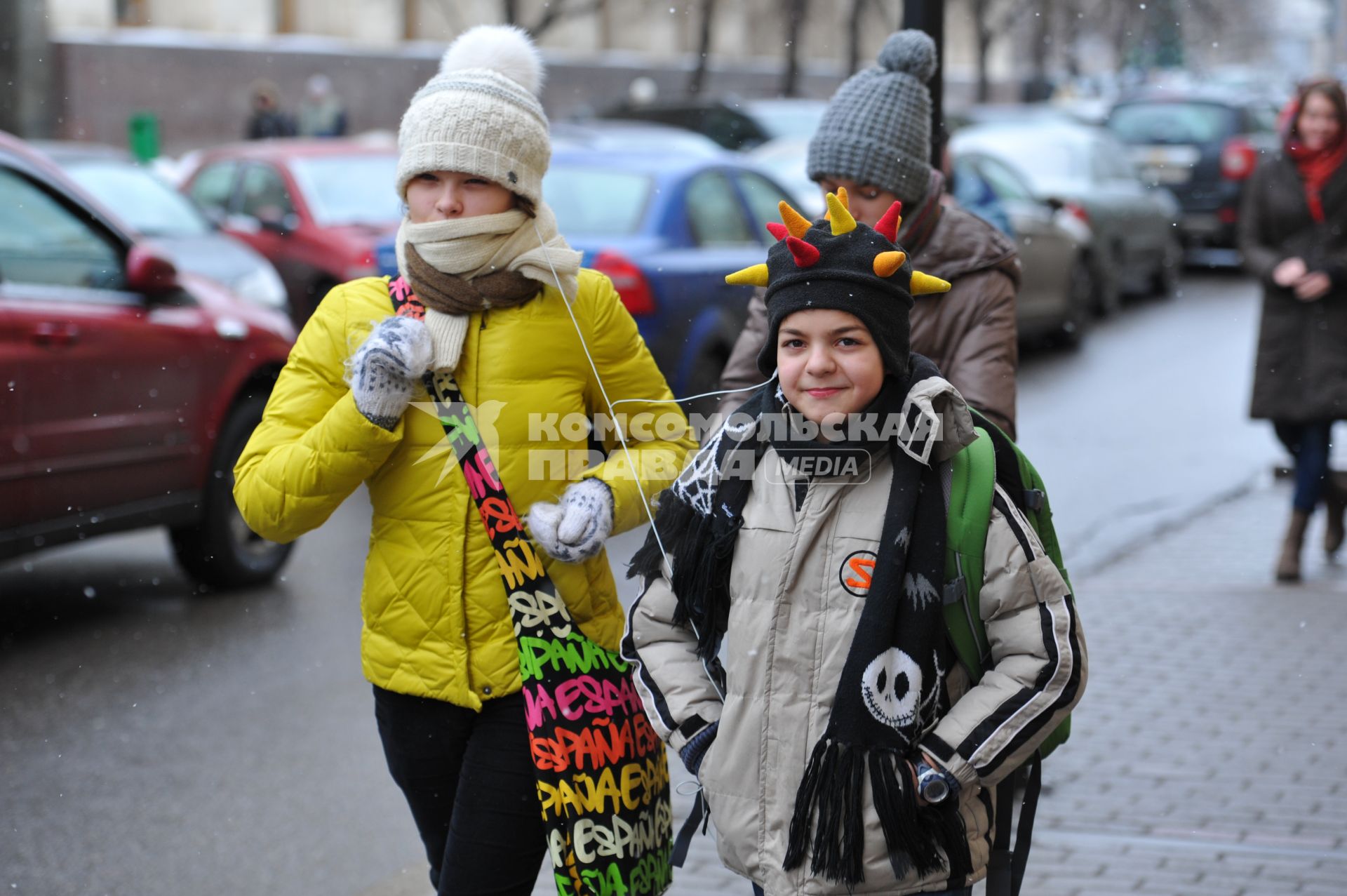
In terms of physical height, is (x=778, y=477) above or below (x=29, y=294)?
above

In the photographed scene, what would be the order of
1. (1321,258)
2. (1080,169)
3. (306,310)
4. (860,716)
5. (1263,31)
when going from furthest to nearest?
(1263,31)
(1080,169)
(306,310)
(1321,258)
(860,716)

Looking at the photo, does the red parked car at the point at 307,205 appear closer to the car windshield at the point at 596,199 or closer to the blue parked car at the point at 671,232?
the car windshield at the point at 596,199

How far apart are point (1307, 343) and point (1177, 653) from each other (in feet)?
5.44

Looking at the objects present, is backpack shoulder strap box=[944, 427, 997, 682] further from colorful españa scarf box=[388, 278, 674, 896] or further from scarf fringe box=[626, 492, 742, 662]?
colorful españa scarf box=[388, 278, 674, 896]

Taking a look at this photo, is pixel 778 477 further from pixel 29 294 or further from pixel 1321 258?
pixel 1321 258

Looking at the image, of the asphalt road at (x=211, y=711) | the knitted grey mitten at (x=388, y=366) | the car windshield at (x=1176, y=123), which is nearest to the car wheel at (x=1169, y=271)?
the car windshield at (x=1176, y=123)

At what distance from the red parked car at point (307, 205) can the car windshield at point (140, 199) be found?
526mm

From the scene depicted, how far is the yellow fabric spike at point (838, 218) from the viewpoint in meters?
2.58

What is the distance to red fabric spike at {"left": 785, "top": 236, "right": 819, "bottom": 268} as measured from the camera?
8.27 feet

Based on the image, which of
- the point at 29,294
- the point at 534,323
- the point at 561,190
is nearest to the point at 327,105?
the point at 561,190

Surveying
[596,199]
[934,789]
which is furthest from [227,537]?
[934,789]

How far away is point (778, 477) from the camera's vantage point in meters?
2.62

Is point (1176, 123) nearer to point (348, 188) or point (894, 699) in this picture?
point (348, 188)

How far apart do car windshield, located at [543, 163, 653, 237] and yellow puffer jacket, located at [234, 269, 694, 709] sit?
18.8ft
